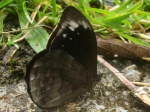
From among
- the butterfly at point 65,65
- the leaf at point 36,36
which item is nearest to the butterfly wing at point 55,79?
the butterfly at point 65,65

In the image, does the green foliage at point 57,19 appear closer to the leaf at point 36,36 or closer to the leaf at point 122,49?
the leaf at point 36,36

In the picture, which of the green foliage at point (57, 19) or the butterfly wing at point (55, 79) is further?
the green foliage at point (57, 19)

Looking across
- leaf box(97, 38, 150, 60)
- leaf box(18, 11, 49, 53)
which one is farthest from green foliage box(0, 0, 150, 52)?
leaf box(97, 38, 150, 60)

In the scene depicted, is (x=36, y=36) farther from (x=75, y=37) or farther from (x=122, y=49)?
(x=122, y=49)

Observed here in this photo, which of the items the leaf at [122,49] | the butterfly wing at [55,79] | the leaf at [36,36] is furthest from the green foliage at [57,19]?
the butterfly wing at [55,79]

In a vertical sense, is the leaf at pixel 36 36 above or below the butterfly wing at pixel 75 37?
below

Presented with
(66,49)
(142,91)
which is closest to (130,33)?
(142,91)

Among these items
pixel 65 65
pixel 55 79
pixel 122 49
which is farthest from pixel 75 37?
pixel 122 49
